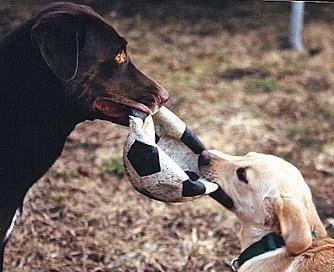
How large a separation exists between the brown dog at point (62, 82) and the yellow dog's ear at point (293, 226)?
24.5 inches

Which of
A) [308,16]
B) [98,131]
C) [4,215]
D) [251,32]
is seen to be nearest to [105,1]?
[251,32]

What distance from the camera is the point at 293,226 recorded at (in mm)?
3088

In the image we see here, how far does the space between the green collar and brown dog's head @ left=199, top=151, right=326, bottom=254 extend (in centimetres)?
3

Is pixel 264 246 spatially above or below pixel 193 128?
above

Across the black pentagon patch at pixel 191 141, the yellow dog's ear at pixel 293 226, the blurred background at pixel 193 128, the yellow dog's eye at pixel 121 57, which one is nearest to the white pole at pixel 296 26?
the blurred background at pixel 193 128

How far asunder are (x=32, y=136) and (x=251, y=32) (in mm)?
4306

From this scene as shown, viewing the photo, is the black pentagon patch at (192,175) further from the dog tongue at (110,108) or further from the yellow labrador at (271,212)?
the dog tongue at (110,108)

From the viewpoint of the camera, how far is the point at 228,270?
3967mm

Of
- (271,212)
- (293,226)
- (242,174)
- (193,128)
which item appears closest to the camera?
(293,226)

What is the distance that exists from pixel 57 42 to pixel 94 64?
0.17 m

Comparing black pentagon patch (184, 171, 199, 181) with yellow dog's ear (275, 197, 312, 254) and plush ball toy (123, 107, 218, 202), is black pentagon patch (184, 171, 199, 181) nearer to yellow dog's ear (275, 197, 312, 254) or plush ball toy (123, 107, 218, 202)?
plush ball toy (123, 107, 218, 202)

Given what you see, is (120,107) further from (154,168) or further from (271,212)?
(271,212)

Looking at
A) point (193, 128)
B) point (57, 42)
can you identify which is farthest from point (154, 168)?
point (193, 128)

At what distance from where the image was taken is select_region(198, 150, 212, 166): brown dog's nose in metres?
3.40
